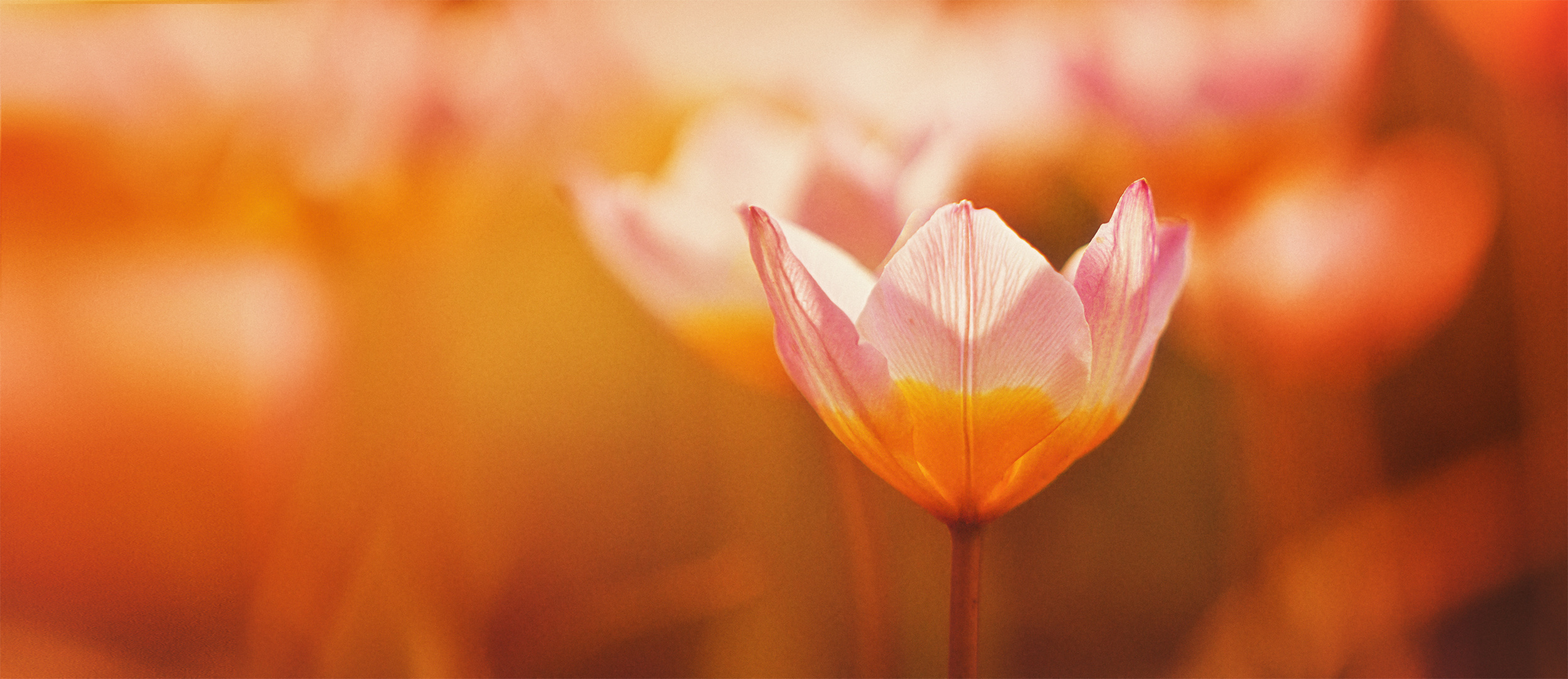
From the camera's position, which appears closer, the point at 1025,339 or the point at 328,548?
the point at 1025,339

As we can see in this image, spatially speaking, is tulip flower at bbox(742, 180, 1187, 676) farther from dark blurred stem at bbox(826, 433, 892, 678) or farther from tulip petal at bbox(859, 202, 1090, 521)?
dark blurred stem at bbox(826, 433, 892, 678)

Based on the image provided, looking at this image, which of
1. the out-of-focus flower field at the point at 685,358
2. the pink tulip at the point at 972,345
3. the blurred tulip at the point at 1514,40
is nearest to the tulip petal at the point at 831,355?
the pink tulip at the point at 972,345

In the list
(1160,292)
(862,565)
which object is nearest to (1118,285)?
(1160,292)

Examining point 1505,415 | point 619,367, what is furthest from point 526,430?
point 1505,415

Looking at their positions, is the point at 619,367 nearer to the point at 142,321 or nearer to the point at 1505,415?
the point at 142,321

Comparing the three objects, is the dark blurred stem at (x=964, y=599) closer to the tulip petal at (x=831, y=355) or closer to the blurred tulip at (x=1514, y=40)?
the tulip petal at (x=831, y=355)

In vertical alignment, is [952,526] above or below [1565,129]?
below
